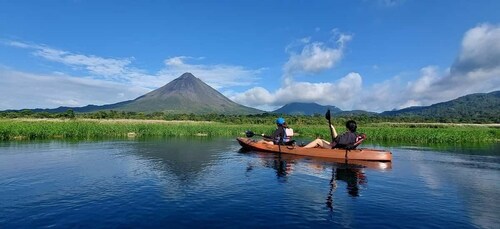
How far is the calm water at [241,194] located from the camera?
9.53 metres

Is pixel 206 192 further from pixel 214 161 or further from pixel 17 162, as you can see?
pixel 17 162

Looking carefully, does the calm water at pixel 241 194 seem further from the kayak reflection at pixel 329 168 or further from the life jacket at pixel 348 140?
the life jacket at pixel 348 140

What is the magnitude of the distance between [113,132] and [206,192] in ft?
119

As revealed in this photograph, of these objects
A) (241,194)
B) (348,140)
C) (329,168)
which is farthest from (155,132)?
(241,194)

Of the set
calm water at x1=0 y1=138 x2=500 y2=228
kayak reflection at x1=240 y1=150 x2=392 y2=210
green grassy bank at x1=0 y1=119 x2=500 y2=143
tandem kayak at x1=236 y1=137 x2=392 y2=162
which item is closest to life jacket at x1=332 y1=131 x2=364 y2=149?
tandem kayak at x1=236 y1=137 x2=392 y2=162

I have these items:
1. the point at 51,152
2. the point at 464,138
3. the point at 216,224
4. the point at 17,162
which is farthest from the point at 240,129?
the point at 216,224

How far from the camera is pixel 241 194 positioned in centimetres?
1260

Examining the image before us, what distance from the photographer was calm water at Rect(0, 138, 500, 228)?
9531mm

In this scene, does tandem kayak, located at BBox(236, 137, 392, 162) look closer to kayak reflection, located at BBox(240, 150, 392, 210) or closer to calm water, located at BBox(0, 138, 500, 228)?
kayak reflection, located at BBox(240, 150, 392, 210)

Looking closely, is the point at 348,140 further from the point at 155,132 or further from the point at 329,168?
the point at 155,132

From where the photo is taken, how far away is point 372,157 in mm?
21156

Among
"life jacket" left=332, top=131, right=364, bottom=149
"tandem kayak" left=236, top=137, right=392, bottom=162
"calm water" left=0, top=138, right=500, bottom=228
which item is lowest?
"calm water" left=0, top=138, right=500, bottom=228

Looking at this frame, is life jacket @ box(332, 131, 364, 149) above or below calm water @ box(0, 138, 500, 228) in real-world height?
above

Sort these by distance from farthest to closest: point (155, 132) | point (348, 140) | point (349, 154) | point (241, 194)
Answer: point (155, 132), point (349, 154), point (348, 140), point (241, 194)
